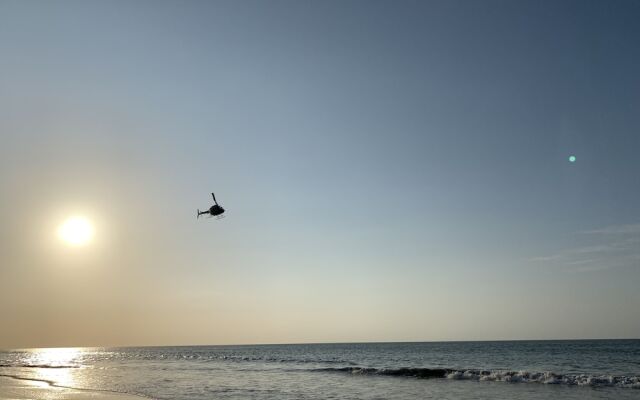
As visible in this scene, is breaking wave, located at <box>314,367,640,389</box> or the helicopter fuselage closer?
the helicopter fuselage

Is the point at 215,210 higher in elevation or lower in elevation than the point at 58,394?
higher

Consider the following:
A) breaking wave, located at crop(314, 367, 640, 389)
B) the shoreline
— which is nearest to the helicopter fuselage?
the shoreline

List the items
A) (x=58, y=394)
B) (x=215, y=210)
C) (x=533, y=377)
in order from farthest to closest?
(x=533, y=377)
(x=215, y=210)
(x=58, y=394)

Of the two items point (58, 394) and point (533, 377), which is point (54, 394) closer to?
point (58, 394)

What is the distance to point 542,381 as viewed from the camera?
34625 mm

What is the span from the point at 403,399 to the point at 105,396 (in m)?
16.5

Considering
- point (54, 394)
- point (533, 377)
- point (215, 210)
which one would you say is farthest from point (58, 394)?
point (533, 377)

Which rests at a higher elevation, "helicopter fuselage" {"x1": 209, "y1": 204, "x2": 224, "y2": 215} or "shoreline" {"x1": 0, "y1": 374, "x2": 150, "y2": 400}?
"helicopter fuselage" {"x1": 209, "y1": 204, "x2": 224, "y2": 215}

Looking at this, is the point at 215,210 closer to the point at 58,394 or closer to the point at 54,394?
the point at 58,394

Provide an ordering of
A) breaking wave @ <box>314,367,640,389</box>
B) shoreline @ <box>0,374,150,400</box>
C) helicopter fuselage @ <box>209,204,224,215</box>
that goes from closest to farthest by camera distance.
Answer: shoreline @ <box>0,374,150,400</box> < helicopter fuselage @ <box>209,204,224,215</box> < breaking wave @ <box>314,367,640,389</box>

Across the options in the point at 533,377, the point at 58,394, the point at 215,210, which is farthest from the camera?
the point at 533,377

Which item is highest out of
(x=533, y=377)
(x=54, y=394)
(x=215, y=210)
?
(x=215, y=210)

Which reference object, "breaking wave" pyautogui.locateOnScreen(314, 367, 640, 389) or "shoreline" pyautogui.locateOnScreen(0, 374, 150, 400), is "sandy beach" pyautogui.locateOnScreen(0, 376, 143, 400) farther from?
"breaking wave" pyautogui.locateOnScreen(314, 367, 640, 389)

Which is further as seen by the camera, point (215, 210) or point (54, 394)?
point (215, 210)
